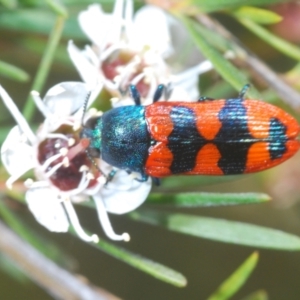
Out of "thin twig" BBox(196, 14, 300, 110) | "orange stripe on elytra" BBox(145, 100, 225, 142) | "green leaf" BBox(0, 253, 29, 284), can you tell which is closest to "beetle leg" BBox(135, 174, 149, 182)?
"orange stripe on elytra" BBox(145, 100, 225, 142)

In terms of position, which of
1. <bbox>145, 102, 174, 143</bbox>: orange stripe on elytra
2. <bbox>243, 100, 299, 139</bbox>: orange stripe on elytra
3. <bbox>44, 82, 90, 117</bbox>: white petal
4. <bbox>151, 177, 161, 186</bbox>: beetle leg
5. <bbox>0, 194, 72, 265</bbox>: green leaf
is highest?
<bbox>243, 100, 299, 139</bbox>: orange stripe on elytra

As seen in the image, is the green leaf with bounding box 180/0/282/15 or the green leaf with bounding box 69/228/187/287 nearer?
the green leaf with bounding box 69/228/187/287

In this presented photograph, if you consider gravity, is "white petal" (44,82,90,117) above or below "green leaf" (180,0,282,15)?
below

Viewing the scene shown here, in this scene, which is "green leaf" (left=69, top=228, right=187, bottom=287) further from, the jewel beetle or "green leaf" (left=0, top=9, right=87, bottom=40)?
"green leaf" (left=0, top=9, right=87, bottom=40)

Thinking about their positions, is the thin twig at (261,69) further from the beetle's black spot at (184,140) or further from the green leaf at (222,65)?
the beetle's black spot at (184,140)

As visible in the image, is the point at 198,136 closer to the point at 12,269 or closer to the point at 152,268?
the point at 152,268

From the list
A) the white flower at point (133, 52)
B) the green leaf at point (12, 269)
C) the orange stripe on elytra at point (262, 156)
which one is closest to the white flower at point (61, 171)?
the white flower at point (133, 52)

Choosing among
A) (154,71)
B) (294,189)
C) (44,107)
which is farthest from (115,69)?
(294,189)
